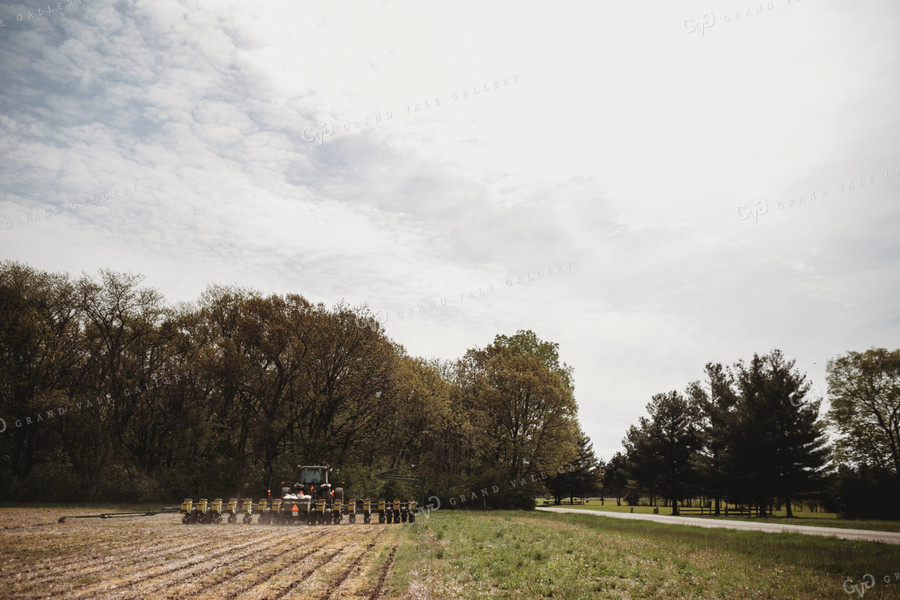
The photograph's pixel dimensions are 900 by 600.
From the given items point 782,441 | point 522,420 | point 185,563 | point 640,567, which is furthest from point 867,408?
point 185,563

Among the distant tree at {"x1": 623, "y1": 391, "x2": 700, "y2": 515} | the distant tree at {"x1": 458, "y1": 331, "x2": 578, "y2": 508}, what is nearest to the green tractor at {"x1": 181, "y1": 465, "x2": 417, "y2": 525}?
the distant tree at {"x1": 458, "y1": 331, "x2": 578, "y2": 508}

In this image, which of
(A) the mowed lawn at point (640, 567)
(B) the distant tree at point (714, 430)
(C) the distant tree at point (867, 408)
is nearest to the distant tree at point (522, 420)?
(B) the distant tree at point (714, 430)

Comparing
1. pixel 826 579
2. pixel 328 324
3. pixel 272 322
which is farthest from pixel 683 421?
pixel 826 579

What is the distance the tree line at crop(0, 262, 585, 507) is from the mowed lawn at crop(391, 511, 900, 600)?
2482cm

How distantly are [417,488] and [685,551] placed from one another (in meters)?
27.2

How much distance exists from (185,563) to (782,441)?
4577cm

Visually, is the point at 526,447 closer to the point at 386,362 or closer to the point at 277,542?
the point at 386,362

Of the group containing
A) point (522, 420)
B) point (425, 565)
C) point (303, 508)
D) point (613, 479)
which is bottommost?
point (613, 479)

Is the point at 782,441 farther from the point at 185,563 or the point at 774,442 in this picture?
the point at 185,563

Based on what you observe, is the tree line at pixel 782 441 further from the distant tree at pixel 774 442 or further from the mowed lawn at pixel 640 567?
the mowed lawn at pixel 640 567

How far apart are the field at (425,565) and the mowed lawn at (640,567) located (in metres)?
0.04

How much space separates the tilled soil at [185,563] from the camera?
35.2 feet

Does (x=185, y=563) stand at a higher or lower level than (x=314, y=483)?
higher

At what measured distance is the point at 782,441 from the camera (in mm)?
43406
